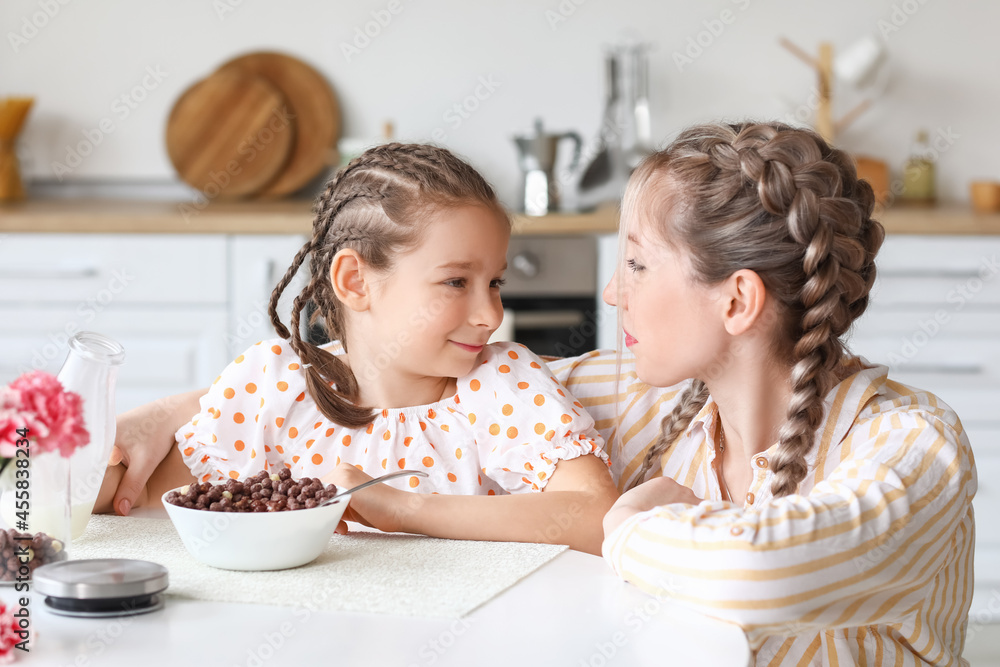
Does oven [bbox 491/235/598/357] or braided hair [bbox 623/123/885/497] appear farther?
oven [bbox 491/235/598/357]

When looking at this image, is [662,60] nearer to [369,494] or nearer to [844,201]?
[844,201]

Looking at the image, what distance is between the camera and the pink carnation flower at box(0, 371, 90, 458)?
707mm

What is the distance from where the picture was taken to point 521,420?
1.20 meters

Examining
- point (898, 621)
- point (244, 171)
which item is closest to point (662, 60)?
point (244, 171)

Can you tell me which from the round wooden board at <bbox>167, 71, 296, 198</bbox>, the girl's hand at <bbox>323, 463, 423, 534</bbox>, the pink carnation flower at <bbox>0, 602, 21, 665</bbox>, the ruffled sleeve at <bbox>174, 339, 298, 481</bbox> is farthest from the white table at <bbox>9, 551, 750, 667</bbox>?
the round wooden board at <bbox>167, 71, 296, 198</bbox>

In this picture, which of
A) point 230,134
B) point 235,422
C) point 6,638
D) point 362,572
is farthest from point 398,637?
point 230,134

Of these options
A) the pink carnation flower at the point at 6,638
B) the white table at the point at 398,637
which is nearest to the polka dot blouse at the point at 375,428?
the white table at the point at 398,637

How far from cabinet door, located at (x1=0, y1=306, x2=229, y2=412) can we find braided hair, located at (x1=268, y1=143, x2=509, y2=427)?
52.5 inches

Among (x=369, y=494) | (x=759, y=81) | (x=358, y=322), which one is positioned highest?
(x=759, y=81)

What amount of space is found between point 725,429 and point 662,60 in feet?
7.13

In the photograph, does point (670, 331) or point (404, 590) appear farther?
point (670, 331)

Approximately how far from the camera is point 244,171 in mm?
3082

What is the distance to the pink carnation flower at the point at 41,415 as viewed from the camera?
707mm

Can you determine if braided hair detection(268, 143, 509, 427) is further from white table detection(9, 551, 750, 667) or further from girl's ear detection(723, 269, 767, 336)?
white table detection(9, 551, 750, 667)
